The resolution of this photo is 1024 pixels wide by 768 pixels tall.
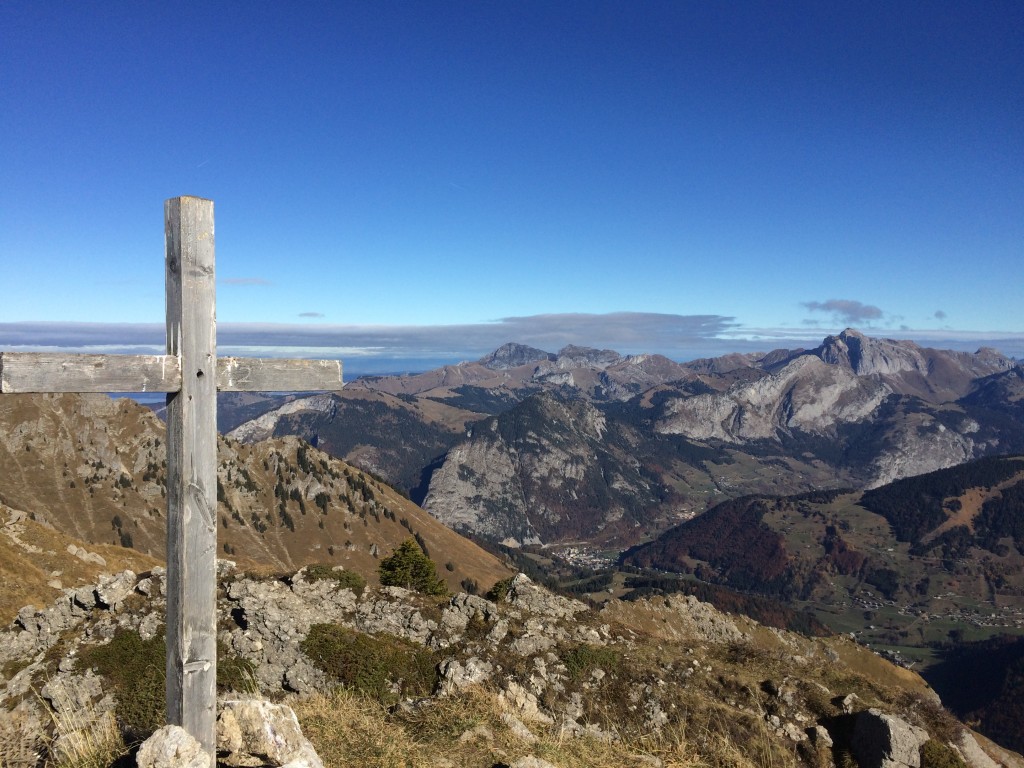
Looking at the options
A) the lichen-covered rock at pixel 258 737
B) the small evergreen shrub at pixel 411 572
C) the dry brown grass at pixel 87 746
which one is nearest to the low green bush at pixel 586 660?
the lichen-covered rock at pixel 258 737

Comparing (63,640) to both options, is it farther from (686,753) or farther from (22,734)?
(686,753)

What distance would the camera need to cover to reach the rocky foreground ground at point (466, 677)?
14336mm

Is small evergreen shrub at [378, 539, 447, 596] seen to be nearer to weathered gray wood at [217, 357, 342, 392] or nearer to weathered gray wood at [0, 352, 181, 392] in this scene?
weathered gray wood at [217, 357, 342, 392]

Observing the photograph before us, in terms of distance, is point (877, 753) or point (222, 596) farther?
point (222, 596)

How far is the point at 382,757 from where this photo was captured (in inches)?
382

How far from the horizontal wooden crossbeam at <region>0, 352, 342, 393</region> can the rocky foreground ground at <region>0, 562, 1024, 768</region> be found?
723cm

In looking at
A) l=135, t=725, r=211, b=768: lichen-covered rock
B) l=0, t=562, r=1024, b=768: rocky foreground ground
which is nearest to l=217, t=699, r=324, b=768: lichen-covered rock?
l=135, t=725, r=211, b=768: lichen-covered rock

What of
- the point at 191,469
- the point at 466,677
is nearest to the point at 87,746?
the point at 191,469

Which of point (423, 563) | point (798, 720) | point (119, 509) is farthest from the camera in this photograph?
point (119, 509)

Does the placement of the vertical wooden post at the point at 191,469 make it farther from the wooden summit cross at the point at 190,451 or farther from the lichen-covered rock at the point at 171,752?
the lichen-covered rock at the point at 171,752

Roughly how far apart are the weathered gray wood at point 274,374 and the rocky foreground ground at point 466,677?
706cm

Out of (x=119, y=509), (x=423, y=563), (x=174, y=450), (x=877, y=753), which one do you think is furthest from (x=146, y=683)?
(x=119, y=509)

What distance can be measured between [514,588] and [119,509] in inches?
7030

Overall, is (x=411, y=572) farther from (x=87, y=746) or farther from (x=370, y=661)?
(x=87, y=746)
